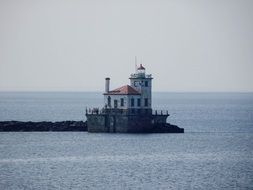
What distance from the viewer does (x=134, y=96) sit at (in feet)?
346

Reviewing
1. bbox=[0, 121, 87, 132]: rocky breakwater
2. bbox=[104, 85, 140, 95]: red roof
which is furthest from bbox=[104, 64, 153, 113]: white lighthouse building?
bbox=[0, 121, 87, 132]: rocky breakwater

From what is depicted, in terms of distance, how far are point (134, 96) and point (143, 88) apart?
202 centimetres

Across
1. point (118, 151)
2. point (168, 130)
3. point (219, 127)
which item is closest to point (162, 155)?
point (118, 151)

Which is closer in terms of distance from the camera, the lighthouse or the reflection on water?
the reflection on water

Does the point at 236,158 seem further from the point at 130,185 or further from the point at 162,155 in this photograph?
the point at 130,185

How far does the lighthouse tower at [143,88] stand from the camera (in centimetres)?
10612

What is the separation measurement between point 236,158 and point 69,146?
710 inches

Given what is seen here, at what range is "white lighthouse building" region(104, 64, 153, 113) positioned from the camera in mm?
Result: 105125

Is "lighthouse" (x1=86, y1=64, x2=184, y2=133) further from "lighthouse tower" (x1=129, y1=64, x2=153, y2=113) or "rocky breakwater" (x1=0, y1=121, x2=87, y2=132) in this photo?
"rocky breakwater" (x1=0, y1=121, x2=87, y2=132)

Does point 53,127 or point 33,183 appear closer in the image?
point 33,183

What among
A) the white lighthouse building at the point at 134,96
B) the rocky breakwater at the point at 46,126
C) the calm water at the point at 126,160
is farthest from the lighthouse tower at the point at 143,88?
the rocky breakwater at the point at 46,126

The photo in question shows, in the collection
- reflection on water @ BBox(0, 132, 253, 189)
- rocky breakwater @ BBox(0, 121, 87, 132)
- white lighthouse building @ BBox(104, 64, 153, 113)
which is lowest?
reflection on water @ BBox(0, 132, 253, 189)

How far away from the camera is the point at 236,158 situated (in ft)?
289

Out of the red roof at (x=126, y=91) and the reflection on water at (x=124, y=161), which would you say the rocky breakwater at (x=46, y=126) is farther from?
the red roof at (x=126, y=91)
